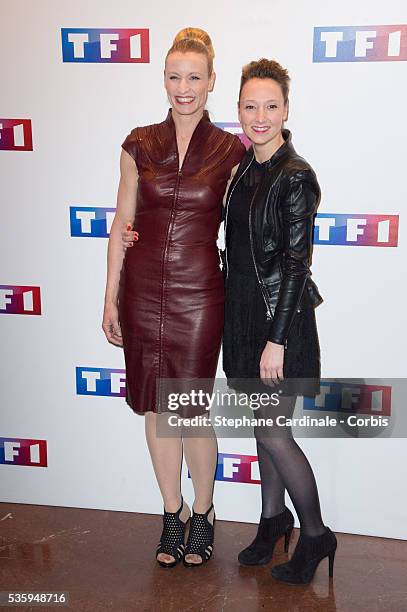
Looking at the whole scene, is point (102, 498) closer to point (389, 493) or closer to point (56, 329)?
point (56, 329)

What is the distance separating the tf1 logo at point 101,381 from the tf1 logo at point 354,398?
764 millimetres

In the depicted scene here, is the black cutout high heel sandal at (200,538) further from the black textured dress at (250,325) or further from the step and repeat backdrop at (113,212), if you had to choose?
the black textured dress at (250,325)

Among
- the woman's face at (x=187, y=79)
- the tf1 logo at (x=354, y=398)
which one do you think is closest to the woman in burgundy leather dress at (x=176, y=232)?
the woman's face at (x=187, y=79)

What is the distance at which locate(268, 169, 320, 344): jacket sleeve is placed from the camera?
7.03ft

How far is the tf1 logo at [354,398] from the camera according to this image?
9.01 ft

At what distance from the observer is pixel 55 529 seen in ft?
9.48

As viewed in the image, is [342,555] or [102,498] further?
[102,498]

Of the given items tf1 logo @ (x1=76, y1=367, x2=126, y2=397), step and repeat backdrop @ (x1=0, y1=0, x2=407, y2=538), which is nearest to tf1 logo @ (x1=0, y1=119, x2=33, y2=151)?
→ step and repeat backdrop @ (x1=0, y1=0, x2=407, y2=538)

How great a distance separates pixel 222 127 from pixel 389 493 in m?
1.52

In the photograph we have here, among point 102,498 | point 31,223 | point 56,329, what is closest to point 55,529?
point 102,498

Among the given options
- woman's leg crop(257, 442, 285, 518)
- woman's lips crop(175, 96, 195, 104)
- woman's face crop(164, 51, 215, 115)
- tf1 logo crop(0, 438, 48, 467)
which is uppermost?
→ woman's face crop(164, 51, 215, 115)

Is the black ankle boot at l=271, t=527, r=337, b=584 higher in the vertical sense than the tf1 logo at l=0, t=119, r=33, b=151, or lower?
lower

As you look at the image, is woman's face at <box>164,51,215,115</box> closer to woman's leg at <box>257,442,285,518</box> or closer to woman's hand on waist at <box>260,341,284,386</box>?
woman's hand on waist at <box>260,341,284,386</box>

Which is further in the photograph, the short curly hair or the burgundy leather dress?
the burgundy leather dress
